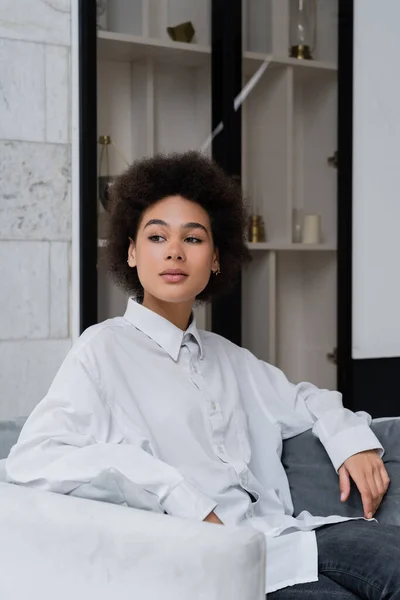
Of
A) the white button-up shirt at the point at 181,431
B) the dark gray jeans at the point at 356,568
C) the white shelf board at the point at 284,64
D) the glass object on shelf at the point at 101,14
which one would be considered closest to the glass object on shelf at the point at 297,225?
the white shelf board at the point at 284,64

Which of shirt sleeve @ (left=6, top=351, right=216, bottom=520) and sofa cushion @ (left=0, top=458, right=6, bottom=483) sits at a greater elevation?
shirt sleeve @ (left=6, top=351, right=216, bottom=520)

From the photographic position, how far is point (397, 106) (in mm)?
3539

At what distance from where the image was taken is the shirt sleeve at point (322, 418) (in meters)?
1.84

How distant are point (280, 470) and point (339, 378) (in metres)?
1.52

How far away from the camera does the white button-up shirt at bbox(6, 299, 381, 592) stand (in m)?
1.45

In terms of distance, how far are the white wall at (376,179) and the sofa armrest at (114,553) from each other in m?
2.25

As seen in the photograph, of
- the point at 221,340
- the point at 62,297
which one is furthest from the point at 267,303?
the point at 221,340

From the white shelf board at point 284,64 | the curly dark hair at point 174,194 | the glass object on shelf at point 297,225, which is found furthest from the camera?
the glass object on shelf at point 297,225

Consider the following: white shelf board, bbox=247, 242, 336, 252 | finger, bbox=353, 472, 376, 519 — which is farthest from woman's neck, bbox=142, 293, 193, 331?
white shelf board, bbox=247, 242, 336, 252

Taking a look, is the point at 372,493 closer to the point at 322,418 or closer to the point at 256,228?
the point at 322,418

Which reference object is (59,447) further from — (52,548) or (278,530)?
(278,530)

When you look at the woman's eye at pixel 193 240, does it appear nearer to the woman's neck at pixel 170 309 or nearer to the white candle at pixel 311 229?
the woman's neck at pixel 170 309

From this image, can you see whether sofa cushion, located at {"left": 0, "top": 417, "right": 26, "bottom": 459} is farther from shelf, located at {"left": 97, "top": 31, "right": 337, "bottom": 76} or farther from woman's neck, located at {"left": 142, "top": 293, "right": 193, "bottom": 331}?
shelf, located at {"left": 97, "top": 31, "right": 337, "bottom": 76}

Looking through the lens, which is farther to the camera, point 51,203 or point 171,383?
point 51,203
